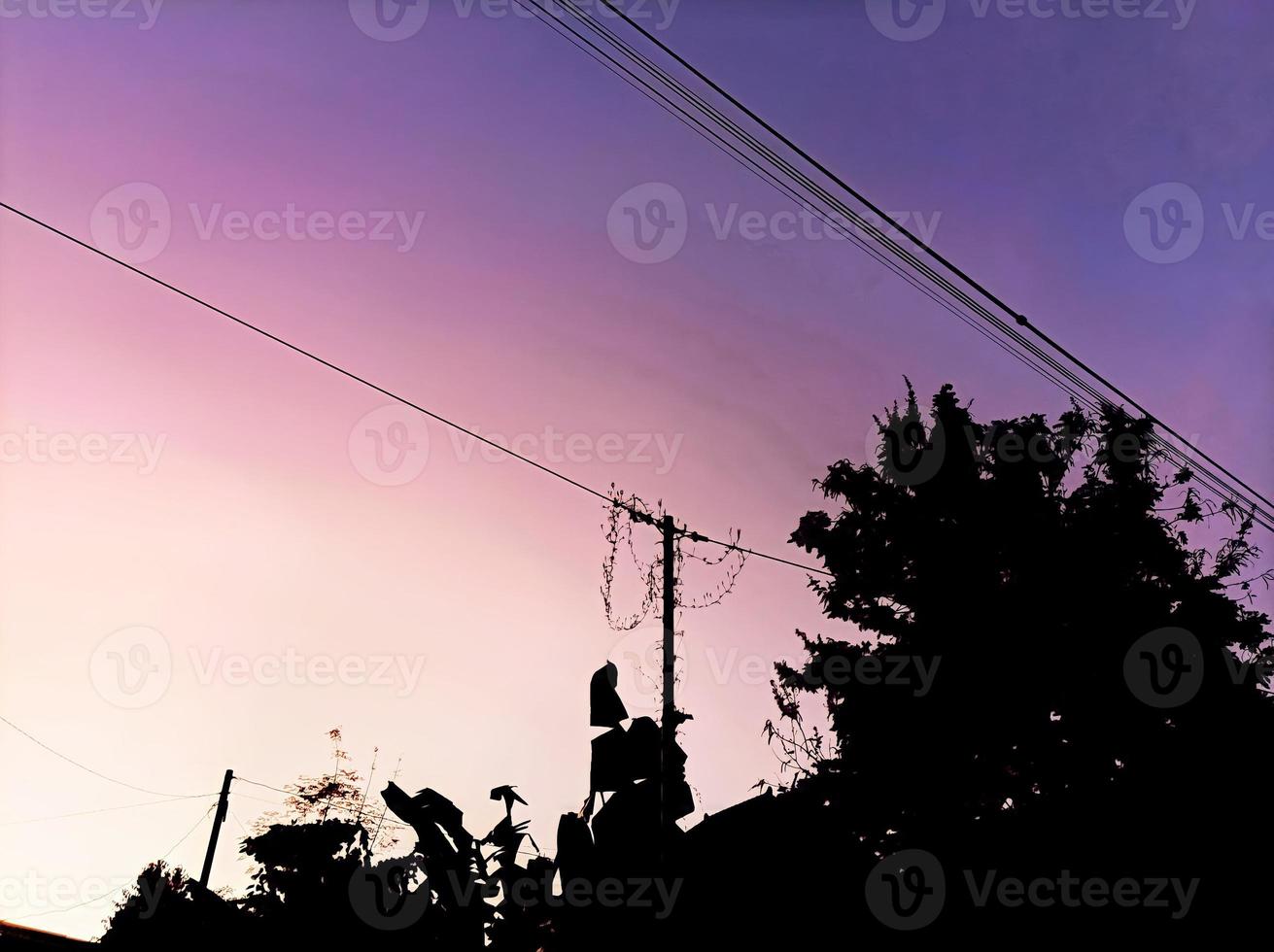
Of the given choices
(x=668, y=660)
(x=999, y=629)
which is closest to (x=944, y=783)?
(x=999, y=629)

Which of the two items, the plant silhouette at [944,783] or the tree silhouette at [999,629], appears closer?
the plant silhouette at [944,783]

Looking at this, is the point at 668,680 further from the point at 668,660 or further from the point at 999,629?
the point at 999,629

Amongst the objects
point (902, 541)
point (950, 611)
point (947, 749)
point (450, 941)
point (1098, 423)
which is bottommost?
point (450, 941)

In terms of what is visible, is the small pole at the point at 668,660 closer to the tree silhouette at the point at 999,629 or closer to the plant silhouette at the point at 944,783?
the plant silhouette at the point at 944,783

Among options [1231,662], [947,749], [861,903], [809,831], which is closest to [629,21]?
[809,831]

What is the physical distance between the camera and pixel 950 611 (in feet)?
75.1

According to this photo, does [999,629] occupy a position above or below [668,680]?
above

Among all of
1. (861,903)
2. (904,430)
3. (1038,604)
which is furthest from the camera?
(904,430)

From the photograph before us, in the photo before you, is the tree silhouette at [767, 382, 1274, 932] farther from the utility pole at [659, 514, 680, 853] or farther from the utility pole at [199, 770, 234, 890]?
the utility pole at [199, 770, 234, 890]

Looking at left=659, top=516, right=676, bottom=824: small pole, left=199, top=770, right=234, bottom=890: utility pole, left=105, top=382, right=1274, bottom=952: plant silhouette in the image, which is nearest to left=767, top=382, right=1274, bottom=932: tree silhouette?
left=105, top=382, right=1274, bottom=952: plant silhouette

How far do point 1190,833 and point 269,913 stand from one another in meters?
9.25

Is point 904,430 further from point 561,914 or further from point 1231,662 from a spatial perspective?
point 561,914

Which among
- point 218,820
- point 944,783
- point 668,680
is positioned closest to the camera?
point 668,680

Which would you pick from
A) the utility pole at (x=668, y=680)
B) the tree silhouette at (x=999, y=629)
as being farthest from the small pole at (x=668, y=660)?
the tree silhouette at (x=999, y=629)
